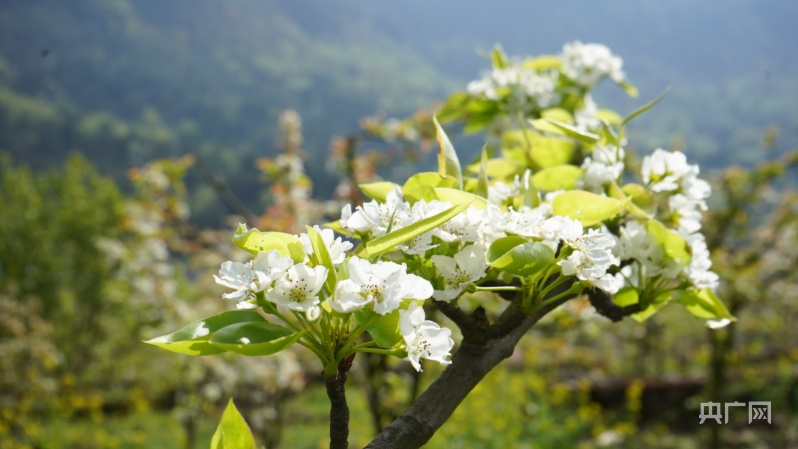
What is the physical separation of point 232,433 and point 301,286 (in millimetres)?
200

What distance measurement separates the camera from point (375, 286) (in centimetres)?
59

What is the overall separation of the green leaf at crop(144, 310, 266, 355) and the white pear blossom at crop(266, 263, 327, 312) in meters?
0.05

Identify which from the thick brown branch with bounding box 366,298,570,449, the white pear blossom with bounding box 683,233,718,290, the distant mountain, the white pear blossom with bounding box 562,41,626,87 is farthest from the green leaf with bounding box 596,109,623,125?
the distant mountain

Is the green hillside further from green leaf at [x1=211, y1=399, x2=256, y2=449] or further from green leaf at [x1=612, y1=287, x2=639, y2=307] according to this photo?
green leaf at [x1=211, y1=399, x2=256, y2=449]

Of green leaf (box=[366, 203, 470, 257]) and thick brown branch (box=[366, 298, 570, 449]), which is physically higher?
green leaf (box=[366, 203, 470, 257])

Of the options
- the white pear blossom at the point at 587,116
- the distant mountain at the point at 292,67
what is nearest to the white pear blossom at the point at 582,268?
the white pear blossom at the point at 587,116

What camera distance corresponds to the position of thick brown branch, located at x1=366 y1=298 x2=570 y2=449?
587mm

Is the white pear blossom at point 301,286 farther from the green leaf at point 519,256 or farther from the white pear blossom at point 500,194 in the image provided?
the white pear blossom at point 500,194

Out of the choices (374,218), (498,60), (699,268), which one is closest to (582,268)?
(374,218)

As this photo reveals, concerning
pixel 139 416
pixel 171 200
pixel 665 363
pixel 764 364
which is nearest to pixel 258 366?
pixel 171 200

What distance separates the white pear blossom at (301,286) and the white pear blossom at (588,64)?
112 cm

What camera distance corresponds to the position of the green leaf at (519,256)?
66 centimetres

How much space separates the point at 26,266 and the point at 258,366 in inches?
592

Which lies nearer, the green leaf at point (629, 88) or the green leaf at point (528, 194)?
the green leaf at point (528, 194)
